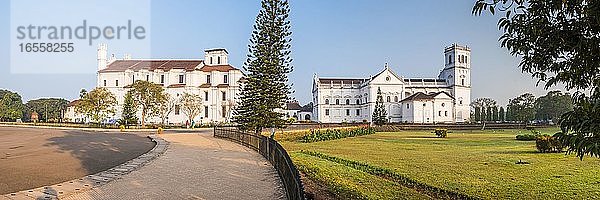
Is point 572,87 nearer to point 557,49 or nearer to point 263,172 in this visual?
point 557,49

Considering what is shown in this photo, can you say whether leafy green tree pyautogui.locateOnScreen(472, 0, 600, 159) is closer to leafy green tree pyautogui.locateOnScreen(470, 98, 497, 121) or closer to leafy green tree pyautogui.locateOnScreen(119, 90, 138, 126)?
leafy green tree pyautogui.locateOnScreen(119, 90, 138, 126)

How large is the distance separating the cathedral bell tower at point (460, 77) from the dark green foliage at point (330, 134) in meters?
44.9

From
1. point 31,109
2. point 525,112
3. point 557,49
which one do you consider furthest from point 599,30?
point 31,109

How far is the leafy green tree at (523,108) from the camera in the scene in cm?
6300

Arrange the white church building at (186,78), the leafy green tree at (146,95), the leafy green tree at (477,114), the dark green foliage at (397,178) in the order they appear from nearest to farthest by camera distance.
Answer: the dark green foliage at (397,178), the leafy green tree at (146,95), the white church building at (186,78), the leafy green tree at (477,114)

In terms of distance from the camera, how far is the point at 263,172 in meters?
10.1

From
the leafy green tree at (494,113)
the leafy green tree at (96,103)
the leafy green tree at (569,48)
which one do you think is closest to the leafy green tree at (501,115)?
the leafy green tree at (494,113)

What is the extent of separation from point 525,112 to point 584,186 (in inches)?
2326

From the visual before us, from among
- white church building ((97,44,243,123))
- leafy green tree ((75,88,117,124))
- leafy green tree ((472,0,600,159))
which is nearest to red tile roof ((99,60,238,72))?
white church building ((97,44,243,123))

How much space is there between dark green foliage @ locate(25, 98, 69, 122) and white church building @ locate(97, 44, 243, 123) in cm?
1909

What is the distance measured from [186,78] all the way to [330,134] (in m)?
41.6

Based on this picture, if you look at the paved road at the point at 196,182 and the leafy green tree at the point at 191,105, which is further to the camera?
the leafy green tree at the point at 191,105

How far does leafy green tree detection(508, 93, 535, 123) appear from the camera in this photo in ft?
207

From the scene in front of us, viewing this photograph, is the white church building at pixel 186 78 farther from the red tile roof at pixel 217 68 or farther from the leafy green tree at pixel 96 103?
the leafy green tree at pixel 96 103
